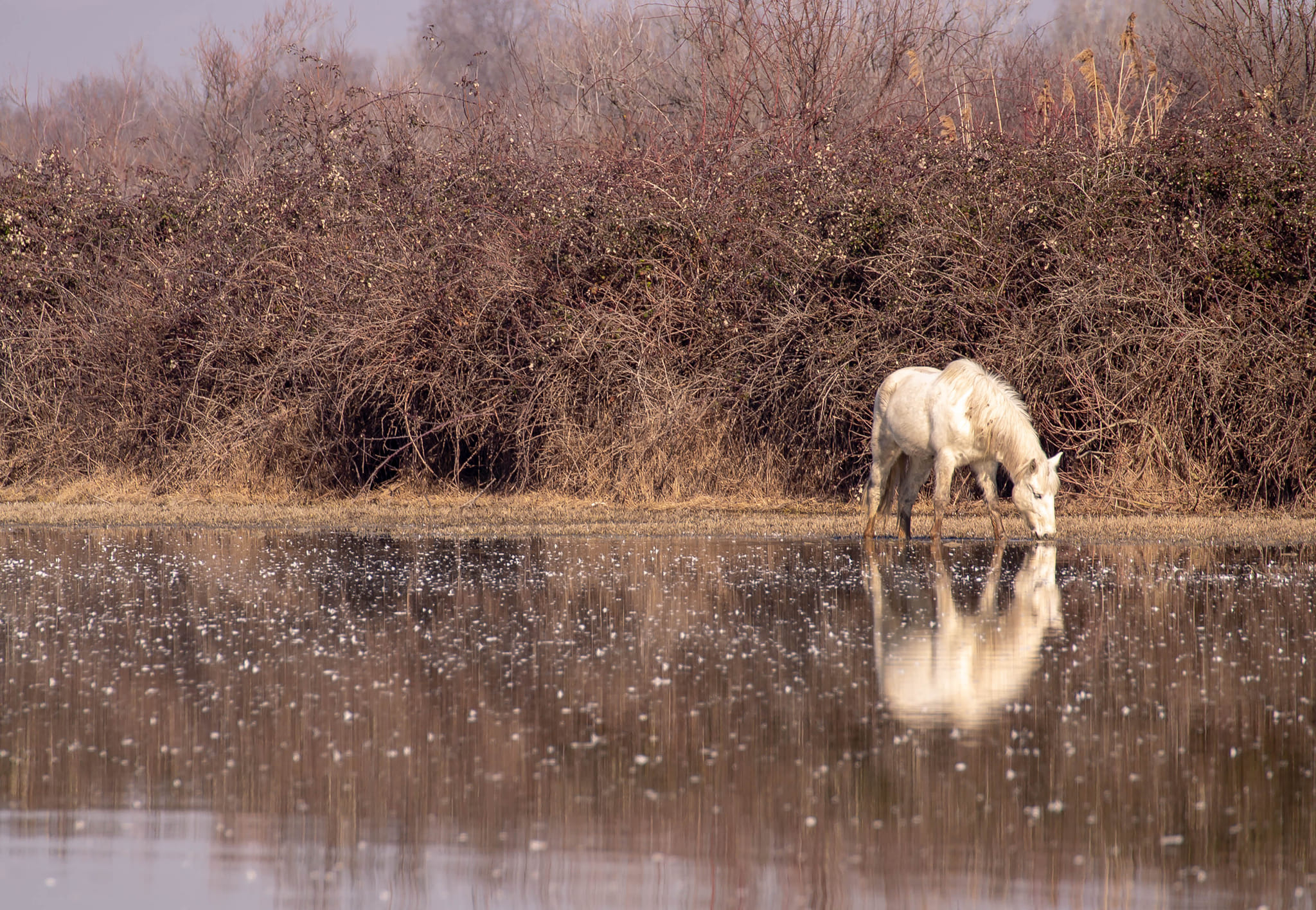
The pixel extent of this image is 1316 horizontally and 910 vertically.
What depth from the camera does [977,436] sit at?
13641mm

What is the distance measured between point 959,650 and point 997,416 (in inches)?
244

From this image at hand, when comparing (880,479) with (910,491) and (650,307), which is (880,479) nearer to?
(910,491)

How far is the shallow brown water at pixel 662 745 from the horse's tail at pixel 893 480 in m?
4.02

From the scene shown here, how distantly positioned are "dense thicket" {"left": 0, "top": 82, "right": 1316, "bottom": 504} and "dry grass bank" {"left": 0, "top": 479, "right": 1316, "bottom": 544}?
0.43 meters

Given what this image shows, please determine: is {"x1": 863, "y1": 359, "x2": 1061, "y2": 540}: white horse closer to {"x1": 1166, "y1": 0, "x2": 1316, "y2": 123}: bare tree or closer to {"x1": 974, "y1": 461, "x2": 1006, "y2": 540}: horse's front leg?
{"x1": 974, "y1": 461, "x2": 1006, "y2": 540}: horse's front leg

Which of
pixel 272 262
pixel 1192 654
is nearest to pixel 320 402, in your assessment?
pixel 272 262

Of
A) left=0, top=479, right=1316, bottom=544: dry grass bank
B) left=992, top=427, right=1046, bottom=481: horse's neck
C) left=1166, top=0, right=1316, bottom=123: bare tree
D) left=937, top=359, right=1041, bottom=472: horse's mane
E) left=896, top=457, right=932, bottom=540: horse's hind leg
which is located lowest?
left=0, top=479, right=1316, bottom=544: dry grass bank

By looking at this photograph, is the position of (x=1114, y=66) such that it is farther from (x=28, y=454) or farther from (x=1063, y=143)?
(x=28, y=454)

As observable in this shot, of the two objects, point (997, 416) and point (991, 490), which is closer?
point (997, 416)

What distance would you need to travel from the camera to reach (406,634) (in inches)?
339

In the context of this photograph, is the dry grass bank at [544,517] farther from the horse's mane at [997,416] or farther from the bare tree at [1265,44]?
the bare tree at [1265,44]

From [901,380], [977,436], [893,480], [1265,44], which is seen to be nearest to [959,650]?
[977,436]

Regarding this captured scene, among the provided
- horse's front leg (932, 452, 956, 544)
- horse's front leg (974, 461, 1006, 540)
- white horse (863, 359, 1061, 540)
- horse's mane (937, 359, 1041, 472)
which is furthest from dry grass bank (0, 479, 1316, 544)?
horse's front leg (932, 452, 956, 544)

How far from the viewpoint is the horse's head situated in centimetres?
1357
